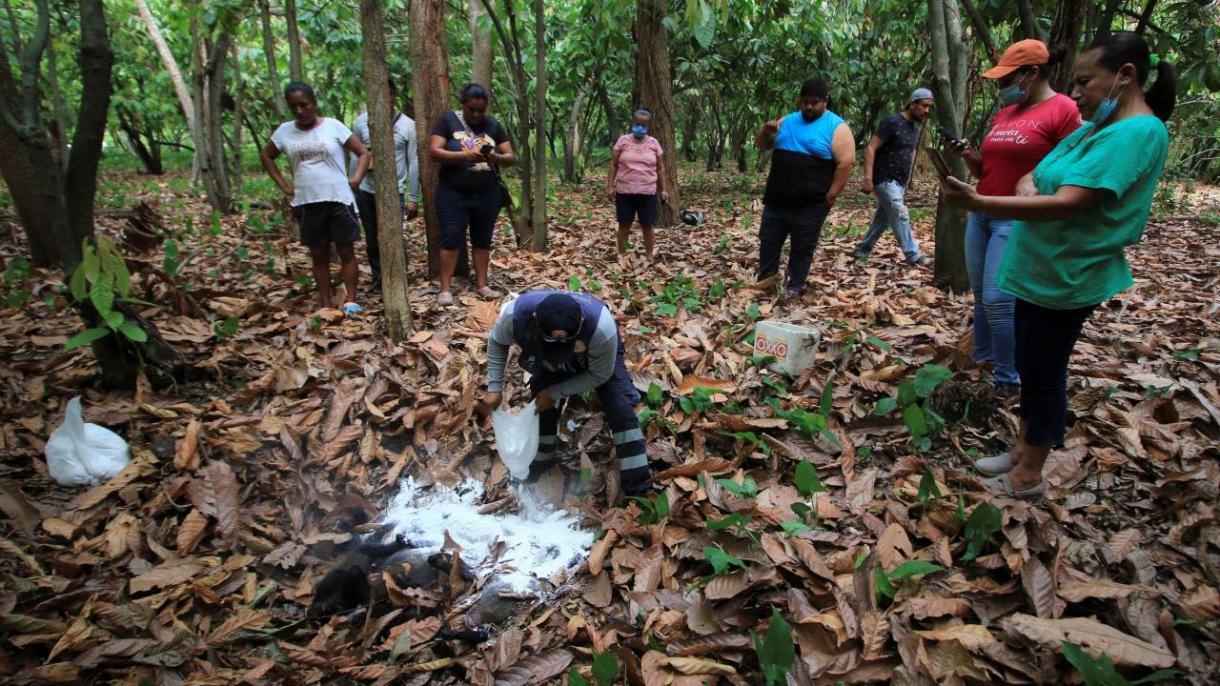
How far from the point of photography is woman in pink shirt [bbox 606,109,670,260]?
20.0 feet

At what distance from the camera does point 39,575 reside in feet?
7.98

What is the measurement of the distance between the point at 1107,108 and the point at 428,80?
4676 mm

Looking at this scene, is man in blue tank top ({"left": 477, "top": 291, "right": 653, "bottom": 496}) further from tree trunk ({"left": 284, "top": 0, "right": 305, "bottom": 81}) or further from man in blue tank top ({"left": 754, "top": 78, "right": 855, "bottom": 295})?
tree trunk ({"left": 284, "top": 0, "right": 305, "bottom": 81})

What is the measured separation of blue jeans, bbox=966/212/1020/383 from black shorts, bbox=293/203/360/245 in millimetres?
3988

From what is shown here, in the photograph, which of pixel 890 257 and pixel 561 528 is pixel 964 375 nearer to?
pixel 561 528

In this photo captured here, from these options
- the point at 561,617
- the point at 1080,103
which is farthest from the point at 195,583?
the point at 1080,103

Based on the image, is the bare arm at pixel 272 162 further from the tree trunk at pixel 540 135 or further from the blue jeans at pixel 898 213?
the blue jeans at pixel 898 213

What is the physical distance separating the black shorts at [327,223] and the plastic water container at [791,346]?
3.05 m

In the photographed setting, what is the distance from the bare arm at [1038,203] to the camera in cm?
198

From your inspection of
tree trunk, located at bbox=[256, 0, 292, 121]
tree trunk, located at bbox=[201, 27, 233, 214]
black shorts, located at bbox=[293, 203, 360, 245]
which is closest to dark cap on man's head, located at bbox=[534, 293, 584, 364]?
black shorts, located at bbox=[293, 203, 360, 245]

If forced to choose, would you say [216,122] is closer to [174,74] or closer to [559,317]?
[174,74]

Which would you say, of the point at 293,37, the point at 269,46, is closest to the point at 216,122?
the point at 269,46

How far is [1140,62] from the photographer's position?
1.98 m

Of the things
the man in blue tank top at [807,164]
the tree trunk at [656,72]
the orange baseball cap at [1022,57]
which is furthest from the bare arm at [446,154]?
the tree trunk at [656,72]
